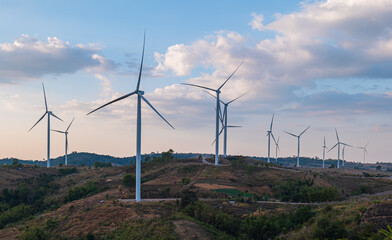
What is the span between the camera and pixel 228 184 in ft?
384

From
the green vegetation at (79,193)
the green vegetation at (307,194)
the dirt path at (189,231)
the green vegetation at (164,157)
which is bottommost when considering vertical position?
the green vegetation at (79,193)

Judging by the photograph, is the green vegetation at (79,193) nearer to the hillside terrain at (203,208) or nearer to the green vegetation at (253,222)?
the hillside terrain at (203,208)

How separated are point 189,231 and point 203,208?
12.3 metres

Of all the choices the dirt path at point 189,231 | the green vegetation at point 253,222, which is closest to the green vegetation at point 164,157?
the green vegetation at point 253,222

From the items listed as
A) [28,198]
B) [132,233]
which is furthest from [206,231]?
[28,198]

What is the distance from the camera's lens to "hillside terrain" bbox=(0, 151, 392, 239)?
5869 centimetres

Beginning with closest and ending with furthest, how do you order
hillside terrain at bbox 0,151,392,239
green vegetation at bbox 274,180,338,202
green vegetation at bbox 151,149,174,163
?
hillside terrain at bbox 0,151,392,239 → green vegetation at bbox 274,180,338,202 → green vegetation at bbox 151,149,174,163

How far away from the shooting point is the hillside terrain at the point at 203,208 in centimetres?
5869

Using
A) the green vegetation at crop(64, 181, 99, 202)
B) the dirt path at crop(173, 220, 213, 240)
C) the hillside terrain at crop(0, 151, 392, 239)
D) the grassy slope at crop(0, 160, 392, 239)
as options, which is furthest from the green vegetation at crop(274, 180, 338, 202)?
the green vegetation at crop(64, 181, 99, 202)

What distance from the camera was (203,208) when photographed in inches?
2869

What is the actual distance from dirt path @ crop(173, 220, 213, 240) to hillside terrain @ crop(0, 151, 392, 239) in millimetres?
173

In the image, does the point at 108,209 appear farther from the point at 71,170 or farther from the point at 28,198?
the point at 71,170

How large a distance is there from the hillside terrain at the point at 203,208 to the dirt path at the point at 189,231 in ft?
0.57

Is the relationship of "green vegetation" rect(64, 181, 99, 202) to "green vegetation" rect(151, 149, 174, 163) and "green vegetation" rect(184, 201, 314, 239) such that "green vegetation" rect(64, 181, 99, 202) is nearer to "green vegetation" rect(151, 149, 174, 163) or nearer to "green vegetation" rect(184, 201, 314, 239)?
"green vegetation" rect(184, 201, 314, 239)
